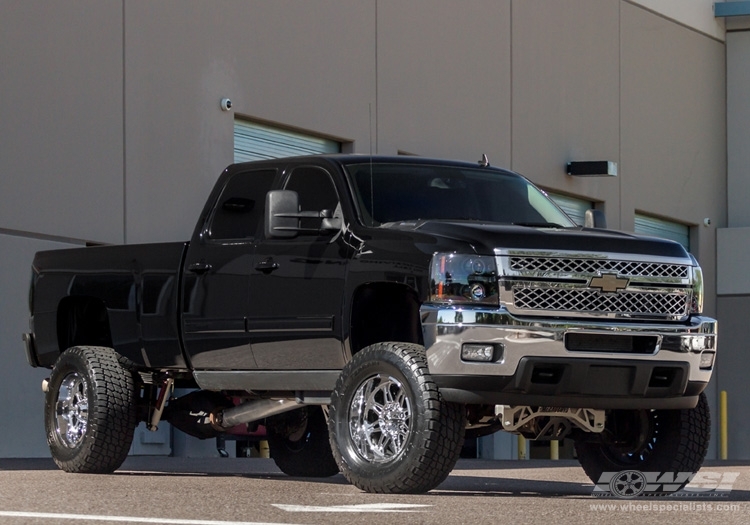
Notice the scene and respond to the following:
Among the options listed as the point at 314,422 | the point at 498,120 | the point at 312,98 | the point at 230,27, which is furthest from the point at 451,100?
the point at 314,422

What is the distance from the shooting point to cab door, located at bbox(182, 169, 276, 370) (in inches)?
430

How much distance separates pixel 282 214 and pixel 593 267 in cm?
195

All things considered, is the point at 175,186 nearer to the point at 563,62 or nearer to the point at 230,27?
the point at 230,27

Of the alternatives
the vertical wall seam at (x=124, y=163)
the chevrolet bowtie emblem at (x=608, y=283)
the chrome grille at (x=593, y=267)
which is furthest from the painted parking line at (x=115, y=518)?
the vertical wall seam at (x=124, y=163)

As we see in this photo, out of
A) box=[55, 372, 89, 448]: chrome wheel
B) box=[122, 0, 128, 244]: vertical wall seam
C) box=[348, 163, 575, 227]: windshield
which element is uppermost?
box=[122, 0, 128, 244]: vertical wall seam

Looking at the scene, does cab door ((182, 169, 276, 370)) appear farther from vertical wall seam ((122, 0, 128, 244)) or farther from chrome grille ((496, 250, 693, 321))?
vertical wall seam ((122, 0, 128, 244))

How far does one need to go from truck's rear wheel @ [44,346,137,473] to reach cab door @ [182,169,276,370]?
0.69 meters

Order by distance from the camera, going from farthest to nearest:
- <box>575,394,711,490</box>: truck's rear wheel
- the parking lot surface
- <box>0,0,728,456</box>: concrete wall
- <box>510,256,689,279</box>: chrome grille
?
<box>0,0,728,456</box>: concrete wall
<box>575,394,711,490</box>: truck's rear wheel
<box>510,256,689,279</box>: chrome grille
the parking lot surface

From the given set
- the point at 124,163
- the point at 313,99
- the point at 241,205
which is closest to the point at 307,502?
the point at 241,205

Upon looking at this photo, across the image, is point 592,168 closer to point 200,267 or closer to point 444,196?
point 444,196

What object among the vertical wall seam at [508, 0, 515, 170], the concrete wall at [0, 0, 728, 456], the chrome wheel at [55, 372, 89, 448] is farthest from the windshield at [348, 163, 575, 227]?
the vertical wall seam at [508, 0, 515, 170]

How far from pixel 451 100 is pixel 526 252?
51.9ft

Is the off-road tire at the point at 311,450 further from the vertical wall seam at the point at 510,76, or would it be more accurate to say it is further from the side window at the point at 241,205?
the vertical wall seam at the point at 510,76

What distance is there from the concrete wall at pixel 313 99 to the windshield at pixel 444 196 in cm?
332
